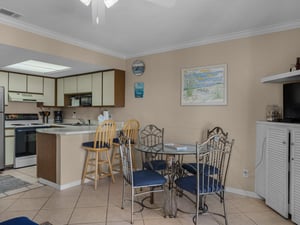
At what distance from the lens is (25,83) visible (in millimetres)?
4953

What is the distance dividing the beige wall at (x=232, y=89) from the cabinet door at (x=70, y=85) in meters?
1.41

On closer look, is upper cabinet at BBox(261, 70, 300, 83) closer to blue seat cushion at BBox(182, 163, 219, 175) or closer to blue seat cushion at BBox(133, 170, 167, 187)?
blue seat cushion at BBox(182, 163, 219, 175)

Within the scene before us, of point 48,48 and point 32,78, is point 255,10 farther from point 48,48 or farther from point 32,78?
point 32,78

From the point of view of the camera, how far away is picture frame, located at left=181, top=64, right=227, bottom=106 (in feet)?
10.9

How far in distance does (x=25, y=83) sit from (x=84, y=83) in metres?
1.42

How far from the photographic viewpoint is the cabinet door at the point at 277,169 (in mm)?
2414

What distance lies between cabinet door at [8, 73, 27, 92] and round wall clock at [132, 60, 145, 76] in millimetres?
2689

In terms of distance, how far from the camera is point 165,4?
194cm

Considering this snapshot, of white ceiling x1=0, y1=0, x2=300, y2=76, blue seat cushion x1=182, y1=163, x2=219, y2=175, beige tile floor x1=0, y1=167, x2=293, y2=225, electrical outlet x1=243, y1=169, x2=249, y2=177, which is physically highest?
white ceiling x1=0, y1=0, x2=300, y2=76

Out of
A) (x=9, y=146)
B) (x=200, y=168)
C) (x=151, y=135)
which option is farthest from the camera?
(x=9, y=146)

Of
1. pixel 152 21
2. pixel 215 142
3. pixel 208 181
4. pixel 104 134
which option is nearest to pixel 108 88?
pixel 104 134

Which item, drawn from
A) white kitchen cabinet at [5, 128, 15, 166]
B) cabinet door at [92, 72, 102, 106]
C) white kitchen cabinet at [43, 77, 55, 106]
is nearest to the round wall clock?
cabinet door at [92, 72, 102, 106]

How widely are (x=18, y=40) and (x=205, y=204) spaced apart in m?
3.39

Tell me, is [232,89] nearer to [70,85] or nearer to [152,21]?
[152,21]
